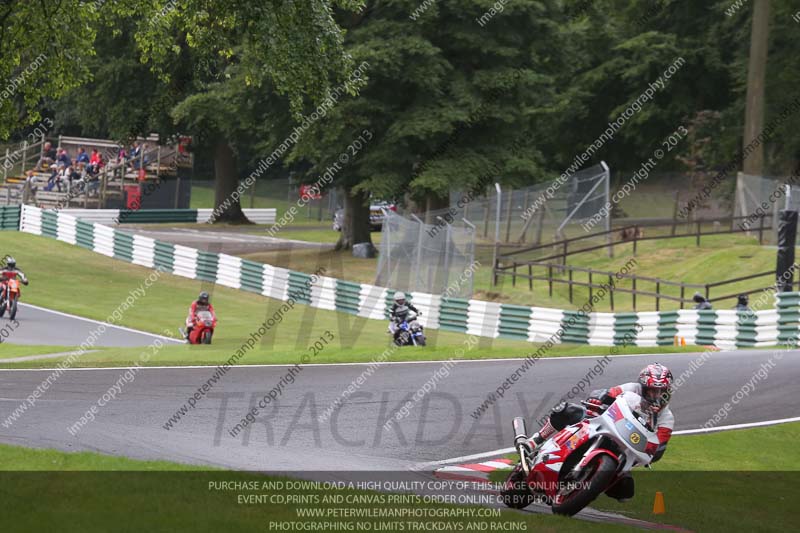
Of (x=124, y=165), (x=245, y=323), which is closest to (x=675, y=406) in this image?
(x=245, y=323)

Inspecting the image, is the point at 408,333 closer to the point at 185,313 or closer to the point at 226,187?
the point at 185,313

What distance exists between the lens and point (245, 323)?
29.7 m

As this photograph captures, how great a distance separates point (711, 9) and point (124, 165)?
87.1 ft

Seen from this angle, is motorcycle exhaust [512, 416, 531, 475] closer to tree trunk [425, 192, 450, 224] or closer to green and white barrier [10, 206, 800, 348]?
green and white barrier [10, 206, 800, 348]

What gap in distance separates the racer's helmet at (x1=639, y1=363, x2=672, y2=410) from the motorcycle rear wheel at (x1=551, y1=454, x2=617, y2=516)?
2.05ft

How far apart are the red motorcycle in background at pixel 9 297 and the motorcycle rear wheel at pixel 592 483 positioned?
64.2ft

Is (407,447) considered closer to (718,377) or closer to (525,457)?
(525,457)

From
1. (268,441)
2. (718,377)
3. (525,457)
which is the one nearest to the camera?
(525,457)

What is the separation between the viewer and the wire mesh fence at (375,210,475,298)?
2970 cm

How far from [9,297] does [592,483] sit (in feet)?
65.6

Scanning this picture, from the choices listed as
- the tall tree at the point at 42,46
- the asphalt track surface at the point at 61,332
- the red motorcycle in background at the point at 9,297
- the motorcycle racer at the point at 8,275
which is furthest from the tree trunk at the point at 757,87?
the tall tree at the point at 42,46

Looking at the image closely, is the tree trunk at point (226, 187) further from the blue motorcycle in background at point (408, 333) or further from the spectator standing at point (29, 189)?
the blue motorcycle in background at point (408, 333)

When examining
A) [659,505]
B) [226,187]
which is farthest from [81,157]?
[659,505]

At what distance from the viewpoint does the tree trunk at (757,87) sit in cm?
3800
